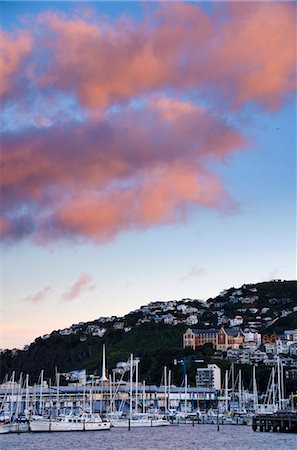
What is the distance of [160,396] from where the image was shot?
111 metres

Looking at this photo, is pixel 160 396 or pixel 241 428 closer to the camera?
pixel 241 428

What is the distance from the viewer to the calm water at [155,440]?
60.2m

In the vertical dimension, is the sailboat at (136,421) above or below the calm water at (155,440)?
above

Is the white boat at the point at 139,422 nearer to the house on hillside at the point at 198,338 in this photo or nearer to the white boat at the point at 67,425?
the white boat at the point at 67,425

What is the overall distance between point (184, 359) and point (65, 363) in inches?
1929

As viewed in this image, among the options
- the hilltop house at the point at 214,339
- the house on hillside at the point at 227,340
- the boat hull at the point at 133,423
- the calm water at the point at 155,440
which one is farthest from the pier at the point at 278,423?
the house on hillside at the point at 227,340

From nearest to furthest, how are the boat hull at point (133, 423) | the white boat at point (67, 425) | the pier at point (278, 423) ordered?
the pier at point (278, 423) < the white boat at point (67, 425) < the boat hull at point (133, 423)

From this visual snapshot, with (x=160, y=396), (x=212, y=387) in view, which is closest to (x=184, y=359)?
(x=212, y=387)

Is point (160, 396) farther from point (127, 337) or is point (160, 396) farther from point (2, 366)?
point (2, 366)

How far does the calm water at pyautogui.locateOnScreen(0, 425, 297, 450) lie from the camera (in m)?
60.2

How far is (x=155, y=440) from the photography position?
220 ft

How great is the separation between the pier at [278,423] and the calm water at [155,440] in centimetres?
124

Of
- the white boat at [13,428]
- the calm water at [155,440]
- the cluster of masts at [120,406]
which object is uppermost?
the cluster of masts at [120,406]

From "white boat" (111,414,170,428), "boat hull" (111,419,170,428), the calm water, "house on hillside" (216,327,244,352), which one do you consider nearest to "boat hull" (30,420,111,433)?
the calm water
